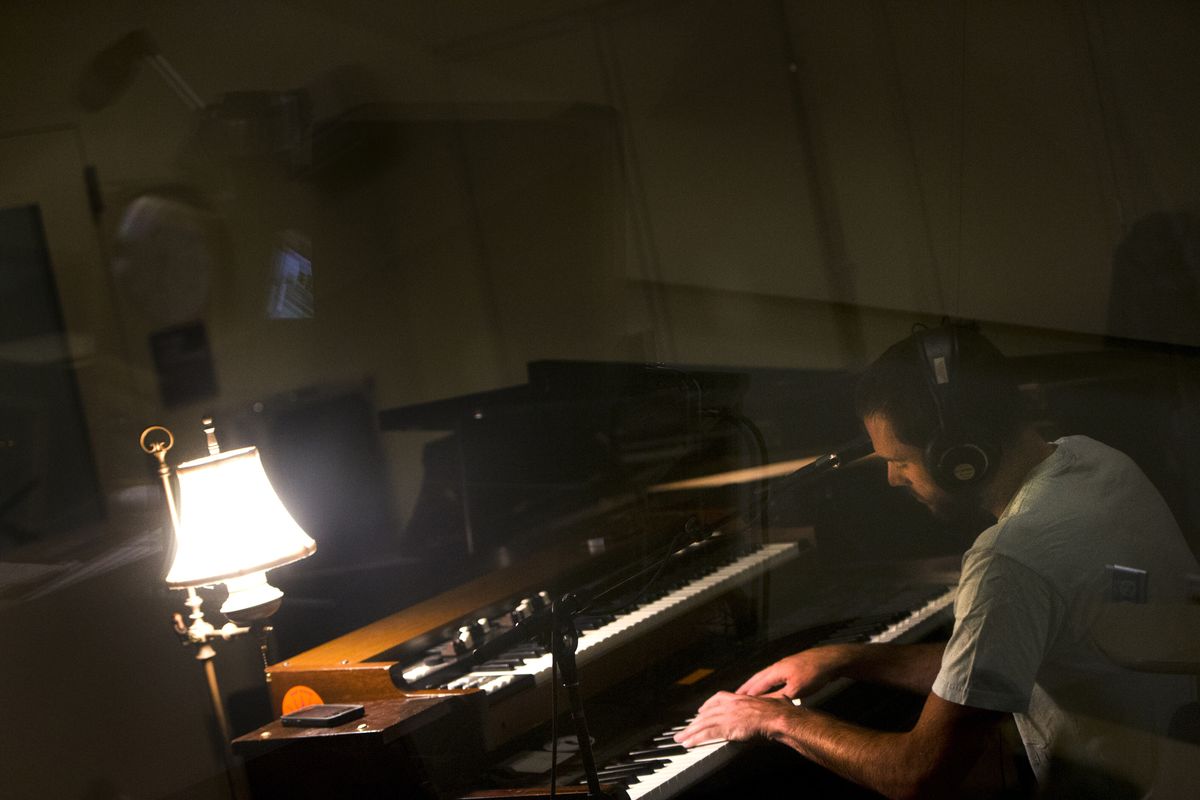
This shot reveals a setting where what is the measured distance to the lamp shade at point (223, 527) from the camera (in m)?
1.75

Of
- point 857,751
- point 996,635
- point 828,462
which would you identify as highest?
point 828,462

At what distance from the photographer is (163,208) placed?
202 cm

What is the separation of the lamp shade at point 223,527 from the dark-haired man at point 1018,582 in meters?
0.89

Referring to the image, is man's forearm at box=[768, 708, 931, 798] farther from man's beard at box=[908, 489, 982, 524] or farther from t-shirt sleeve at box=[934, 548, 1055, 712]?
man's beard at box=[908, 489, 982, 524]

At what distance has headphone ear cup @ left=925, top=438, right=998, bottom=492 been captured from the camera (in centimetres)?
171

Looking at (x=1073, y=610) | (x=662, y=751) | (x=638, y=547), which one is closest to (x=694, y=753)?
(x=662, y=751)

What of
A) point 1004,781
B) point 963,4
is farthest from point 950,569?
point 963,4

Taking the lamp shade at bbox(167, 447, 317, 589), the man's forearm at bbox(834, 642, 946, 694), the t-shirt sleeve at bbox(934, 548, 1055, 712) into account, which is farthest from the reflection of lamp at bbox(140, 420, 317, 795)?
the t-shirt sleeve at bbox(934, 548, 1055, 712)

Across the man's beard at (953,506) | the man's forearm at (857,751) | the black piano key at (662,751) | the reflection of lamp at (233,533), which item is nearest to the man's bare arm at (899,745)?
the man's forearm at (857,751)

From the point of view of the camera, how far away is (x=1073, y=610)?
5.47 feet

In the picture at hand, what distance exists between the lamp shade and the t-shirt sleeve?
0.98 meters

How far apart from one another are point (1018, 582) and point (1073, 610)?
80mm

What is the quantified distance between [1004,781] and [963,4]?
113 centimetres

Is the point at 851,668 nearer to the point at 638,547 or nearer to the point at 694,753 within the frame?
the point at 694,753
